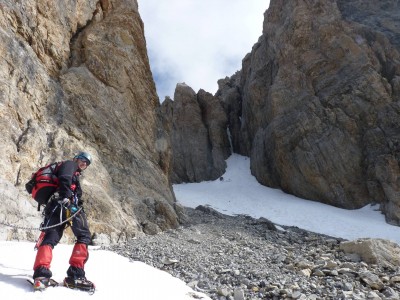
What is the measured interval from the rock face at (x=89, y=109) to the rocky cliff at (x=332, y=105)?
2294cm

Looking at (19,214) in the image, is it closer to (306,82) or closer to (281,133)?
(281,133)

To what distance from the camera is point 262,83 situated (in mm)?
54875

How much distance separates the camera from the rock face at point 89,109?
47.0ft

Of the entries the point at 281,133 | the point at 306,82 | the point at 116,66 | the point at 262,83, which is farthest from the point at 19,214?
the point at 262,83

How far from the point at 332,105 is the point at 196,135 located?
25.3 m

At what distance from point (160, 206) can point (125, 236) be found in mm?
4424


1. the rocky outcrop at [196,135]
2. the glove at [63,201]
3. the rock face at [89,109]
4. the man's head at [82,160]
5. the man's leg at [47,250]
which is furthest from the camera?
the rocky outcrop at [196,135]

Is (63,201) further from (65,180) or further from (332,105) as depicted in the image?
(332,105)

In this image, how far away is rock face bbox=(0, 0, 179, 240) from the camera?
1433cm

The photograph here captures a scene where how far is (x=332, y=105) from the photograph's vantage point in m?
43.1

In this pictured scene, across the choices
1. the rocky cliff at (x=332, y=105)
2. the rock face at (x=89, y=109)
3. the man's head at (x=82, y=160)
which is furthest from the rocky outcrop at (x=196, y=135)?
the man's head at (x=82, y=160)

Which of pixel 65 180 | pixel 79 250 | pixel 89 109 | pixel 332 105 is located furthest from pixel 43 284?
pixel 332 105

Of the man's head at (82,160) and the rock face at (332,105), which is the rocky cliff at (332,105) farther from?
the man's head at (82,160)

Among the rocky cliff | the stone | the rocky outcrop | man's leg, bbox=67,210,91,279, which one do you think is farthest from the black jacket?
the rocky outcrop
